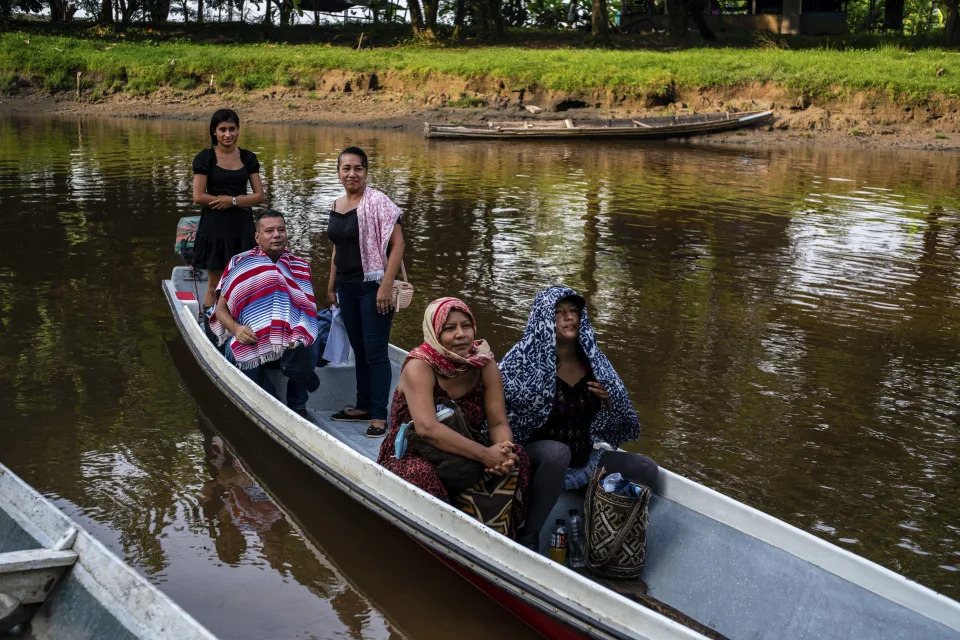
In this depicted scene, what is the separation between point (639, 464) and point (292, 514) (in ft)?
6.50

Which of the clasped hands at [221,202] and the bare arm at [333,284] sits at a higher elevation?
the clasped hands at [221,202]

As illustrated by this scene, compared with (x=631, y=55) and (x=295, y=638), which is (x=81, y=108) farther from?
(x=295, y=638)

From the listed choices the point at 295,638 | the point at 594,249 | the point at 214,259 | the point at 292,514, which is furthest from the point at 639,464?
the point at 594,249

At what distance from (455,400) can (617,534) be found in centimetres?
90

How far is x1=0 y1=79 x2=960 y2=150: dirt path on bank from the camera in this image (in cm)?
2456

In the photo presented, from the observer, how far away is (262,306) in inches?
235

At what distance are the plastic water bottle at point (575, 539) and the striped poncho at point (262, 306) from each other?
6.85 feet

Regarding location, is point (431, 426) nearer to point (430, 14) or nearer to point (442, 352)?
point (442, 352)

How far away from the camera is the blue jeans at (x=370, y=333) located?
18.9 ft

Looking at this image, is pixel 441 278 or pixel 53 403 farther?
pixel 441 278

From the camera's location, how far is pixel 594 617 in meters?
3.68

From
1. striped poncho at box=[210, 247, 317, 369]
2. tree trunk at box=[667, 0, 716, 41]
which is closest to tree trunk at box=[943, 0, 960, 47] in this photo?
tree trunk at box=[667, 0, 716, 41]

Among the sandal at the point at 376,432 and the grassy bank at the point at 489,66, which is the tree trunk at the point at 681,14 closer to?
the grassy bank at the point at 489,66

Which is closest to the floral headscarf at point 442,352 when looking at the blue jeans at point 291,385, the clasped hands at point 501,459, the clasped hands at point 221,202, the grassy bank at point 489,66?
the clasped hands at point 501,459
